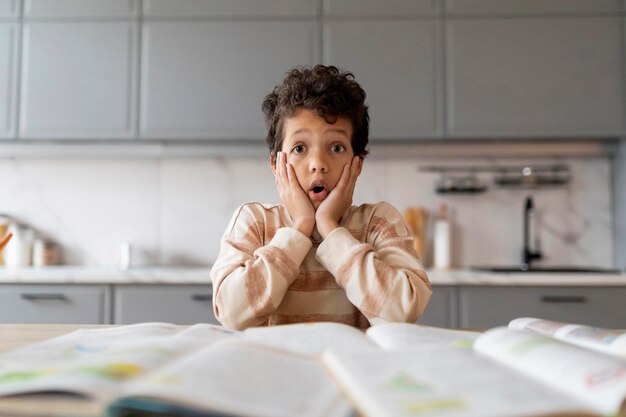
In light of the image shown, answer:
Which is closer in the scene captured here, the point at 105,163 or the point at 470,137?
the point at 470,137

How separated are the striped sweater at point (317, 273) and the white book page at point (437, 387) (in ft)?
1.55

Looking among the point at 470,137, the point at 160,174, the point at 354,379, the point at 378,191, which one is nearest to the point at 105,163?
the point at 160,174

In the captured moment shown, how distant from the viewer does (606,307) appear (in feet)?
6.68

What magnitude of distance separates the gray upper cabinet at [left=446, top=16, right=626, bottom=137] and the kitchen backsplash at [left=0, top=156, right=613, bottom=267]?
0.97 ft

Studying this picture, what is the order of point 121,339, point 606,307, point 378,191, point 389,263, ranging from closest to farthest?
point 121,339 < point 389,263 < point 606,307 < point 378,191

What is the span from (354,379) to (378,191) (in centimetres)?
219

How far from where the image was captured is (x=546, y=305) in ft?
6.71

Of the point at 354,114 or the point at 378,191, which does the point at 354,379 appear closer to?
the point at 354,114

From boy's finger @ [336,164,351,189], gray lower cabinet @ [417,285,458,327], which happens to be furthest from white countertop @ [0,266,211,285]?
boy's finger @ [336,164,351,189]

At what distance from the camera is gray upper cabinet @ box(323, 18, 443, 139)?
232 cm

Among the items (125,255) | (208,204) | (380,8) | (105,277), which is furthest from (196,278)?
(380,8)

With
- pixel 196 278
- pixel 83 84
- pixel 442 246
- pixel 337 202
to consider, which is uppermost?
pixel 83 84

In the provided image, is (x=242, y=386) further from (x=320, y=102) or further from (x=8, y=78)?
(x=8, y=78)

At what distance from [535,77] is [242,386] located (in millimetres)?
2249
